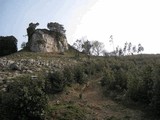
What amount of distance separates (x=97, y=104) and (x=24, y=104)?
5.61 m

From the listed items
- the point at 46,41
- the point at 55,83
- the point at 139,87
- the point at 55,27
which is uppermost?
the point at 55,27

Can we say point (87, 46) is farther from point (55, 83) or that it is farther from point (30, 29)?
point (55, 83)

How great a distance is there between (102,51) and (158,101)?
78.8 m

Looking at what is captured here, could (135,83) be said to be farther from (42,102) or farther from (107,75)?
(42,102)

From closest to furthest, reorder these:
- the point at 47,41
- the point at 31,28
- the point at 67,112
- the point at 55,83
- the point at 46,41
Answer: the point at 67,112
the point at 55,83
the point at 46,41
the point at 47,41
the point at 31,28

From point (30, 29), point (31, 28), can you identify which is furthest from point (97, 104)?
point (31, 28)

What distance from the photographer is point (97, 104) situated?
65.1 ft

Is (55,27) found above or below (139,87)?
above

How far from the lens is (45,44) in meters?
50.9

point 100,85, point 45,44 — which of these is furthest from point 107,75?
point 45,44

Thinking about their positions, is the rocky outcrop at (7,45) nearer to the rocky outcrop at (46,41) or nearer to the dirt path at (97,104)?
the rocky outcrop at (46,41)

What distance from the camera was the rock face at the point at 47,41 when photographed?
163 ft

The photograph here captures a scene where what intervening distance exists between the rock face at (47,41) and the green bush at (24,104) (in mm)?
32871

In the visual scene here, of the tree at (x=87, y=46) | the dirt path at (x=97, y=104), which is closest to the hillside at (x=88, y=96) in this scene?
the dirt path at (x=97, y=104)
